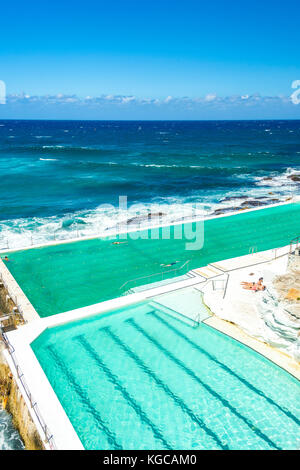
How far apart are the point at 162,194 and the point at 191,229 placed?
16.1 meters

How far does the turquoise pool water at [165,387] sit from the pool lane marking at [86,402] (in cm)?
2

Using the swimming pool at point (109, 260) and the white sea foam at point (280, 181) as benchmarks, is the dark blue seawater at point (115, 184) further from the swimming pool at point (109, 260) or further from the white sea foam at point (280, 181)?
the swimming pool at point (109, 260)

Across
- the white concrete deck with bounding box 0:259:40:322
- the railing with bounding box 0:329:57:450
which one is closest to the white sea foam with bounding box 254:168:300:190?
the white concrete deck with bounding box 0:259:40:322

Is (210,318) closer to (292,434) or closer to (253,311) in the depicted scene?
(253,311)

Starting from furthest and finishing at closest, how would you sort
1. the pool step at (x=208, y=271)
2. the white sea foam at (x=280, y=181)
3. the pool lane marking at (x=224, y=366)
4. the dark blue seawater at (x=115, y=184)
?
the white sea foam at (x=280, y=181) → the dark blue seawater at (x=115, y=184) → the pool step at (x=208, y=271) → the pool lane marking at (x=224, y=366)

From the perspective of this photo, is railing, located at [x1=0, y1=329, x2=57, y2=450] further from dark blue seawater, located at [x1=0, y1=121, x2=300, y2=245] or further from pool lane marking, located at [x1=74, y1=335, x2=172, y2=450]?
dark blue seawater, located at [x1=0, y1=121, x2=300, y2=245]

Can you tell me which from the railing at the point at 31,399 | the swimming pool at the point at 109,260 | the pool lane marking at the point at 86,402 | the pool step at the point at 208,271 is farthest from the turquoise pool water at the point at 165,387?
the pool step at the point at 208,271

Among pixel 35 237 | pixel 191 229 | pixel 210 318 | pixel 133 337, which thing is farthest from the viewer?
pixel 35 237

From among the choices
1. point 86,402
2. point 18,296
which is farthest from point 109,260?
point 86,402

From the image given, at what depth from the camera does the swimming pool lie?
14055mm

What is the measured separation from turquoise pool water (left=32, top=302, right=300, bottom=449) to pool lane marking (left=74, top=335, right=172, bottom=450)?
2 cm

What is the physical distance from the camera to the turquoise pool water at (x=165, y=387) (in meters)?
7.99
